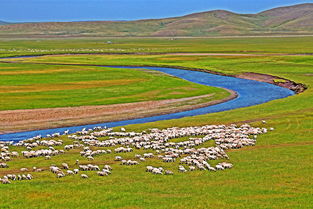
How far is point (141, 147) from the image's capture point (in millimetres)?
31875

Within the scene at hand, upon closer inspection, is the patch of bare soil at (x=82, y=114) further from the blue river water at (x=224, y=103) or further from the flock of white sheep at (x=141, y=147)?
the flock of white sheep at (x=141, y=147)

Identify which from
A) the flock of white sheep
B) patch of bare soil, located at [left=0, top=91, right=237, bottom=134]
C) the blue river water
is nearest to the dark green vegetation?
patch of bare soil, located at [left=0, top=91, right=237, bottom=134]

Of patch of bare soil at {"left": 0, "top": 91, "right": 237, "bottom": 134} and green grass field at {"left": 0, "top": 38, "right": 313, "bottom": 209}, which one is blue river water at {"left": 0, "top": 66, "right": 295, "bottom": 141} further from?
green grass field at {"left": 0, "top": 38, "right": 313, "bottom": 209}

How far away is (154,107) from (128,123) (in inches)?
295

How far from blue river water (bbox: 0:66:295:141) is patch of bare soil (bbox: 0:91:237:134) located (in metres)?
1.08

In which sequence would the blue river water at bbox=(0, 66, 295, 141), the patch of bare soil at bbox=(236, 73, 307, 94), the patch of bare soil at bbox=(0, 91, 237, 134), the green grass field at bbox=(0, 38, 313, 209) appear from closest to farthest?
the green grass field at bbox=(0, 38, 313, 209)
the blue river water at bbox=(0, 66, 295, 141)
the patch of bare soil at bbox=(0, 91, 237, 134)
the patch of bare soil at bbox=(236, 73, 307, 94)

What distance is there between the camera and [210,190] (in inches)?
872

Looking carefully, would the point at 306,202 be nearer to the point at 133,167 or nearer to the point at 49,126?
the point at 133,167

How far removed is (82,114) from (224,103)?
716 inches

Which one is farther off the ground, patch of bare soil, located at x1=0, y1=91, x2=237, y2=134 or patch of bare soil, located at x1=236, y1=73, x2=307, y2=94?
patch of bare soil, located at x1=0, y1=91, x2=237, y2=134

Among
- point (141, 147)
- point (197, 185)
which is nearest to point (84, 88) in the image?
point (141, 147)

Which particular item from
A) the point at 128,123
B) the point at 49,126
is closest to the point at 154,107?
the point at 128,123

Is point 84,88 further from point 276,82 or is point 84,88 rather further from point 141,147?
point 141,147

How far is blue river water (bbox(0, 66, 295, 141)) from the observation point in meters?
40.1
